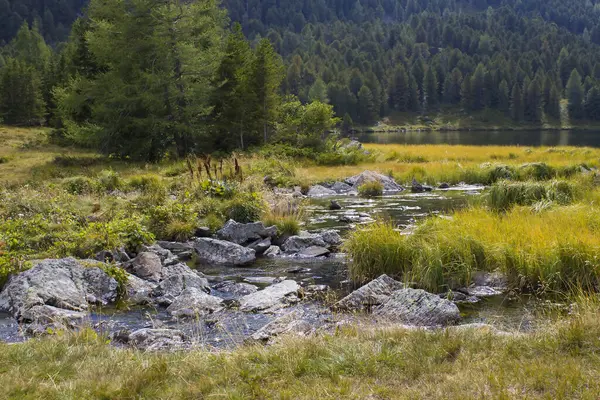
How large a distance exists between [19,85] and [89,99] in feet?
101

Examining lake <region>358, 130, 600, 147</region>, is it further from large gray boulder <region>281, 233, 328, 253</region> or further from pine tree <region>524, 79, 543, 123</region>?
large gray boulder <region>281, 233, 328, 253</region>

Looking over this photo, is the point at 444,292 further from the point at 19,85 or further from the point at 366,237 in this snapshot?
the point at 19,85

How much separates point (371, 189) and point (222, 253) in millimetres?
13855

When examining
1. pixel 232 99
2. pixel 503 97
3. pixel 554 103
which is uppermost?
pixel 232 99

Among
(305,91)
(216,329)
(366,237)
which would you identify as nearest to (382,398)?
(216,329)

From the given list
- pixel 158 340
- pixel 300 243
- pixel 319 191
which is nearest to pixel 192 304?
pixel 158 340

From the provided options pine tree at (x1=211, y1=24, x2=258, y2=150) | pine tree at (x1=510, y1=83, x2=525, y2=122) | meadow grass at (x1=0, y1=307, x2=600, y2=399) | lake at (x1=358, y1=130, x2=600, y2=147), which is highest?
pine tree at (x1=211, y1=24, x2=258, y2=150)

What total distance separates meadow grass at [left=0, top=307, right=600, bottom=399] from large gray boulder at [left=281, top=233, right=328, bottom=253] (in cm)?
817

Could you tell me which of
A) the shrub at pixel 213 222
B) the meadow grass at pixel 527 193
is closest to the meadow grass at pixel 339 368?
the shrub at pixel 213 222

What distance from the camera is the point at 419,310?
27.7ft

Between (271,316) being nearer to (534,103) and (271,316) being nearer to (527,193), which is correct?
(527,193)

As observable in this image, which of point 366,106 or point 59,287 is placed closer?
point 59,287

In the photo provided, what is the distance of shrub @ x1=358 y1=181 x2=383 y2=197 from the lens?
2631 cm

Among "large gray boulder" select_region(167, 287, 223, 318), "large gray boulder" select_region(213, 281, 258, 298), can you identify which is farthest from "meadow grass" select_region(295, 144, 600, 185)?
"large gray boulder" select_region(167, 287, 223, 318)
